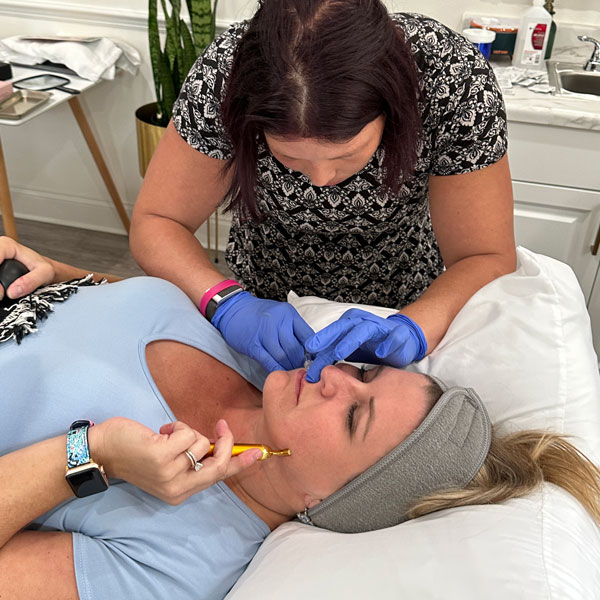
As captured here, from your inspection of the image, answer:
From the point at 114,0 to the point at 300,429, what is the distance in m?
2.44

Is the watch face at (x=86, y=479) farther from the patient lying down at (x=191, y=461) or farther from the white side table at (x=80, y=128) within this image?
the white side table at (x=80, y=128)

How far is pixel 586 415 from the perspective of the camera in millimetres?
1248

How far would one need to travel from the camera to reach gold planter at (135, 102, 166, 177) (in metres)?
2.65

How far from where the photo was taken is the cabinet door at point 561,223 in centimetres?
234

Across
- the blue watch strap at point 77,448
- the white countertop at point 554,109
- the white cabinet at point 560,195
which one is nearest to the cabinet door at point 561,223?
the white cabinet at point 560,195

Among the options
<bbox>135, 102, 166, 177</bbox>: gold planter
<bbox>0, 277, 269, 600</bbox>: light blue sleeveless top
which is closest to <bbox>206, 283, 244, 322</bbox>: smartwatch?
<bbox>0, 277, 269, 600</bbox>: light blue sleeveless top

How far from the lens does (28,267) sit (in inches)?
51.9

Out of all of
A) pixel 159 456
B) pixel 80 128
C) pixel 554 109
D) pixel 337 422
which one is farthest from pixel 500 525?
pixel 80 128

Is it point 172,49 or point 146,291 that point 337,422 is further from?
point 172,49

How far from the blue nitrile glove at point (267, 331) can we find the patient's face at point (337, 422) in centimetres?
13

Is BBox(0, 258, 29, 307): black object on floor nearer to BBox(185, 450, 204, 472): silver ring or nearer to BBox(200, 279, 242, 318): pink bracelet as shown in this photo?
BBox(200, 279, 242, 318): pink bracelet

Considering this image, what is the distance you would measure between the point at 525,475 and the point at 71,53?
8.07 feet

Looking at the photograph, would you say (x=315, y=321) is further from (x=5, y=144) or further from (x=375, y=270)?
(x=5, y=144)

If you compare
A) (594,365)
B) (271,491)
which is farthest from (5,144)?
(594,365)
